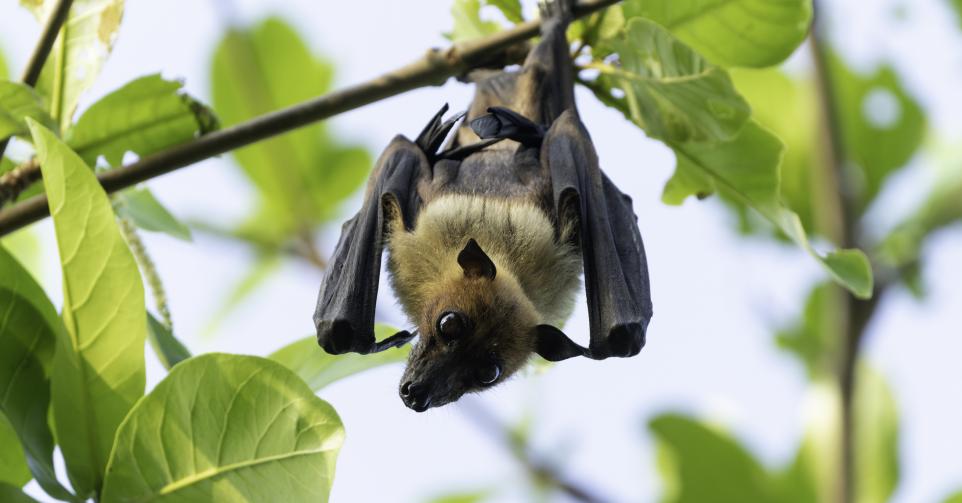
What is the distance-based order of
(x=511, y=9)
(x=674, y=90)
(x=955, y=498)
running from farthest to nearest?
(x=955, y=498)
(x=511, y=9)
(x=674, y=90)

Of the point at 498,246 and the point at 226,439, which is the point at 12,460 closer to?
the point at 226,439

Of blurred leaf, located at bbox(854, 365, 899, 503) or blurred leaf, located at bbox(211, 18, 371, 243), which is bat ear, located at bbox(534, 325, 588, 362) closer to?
blurred leaf, located at bbox(211, 18, 371, 243)

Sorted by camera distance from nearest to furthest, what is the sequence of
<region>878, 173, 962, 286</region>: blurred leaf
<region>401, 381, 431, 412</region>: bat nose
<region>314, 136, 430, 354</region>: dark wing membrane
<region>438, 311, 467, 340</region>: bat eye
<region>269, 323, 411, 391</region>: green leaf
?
<region>269, 323, 411, 391</region>: green leaf < <region>314, 136, 430, 354</region>: dark wing membrane < <region>401, 381, 431, 412</region>: bat nose < <region>438, 311, 467, 340</region>: bat eye < <region>878, 173, 962, 286</region>: blurred leaf

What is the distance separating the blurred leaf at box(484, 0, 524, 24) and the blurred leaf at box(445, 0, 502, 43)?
92 millimetres

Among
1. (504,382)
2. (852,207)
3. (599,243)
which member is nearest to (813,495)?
(852,207)

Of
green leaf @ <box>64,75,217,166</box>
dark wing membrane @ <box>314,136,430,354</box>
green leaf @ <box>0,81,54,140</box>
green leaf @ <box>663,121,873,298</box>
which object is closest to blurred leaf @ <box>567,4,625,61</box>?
green leaf @ <box>663,121,873,298</box>

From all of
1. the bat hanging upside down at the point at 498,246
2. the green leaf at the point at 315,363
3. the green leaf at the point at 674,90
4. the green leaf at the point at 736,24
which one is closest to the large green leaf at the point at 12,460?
the green leaf at the point at 315,363

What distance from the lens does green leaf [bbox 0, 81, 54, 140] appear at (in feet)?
13.5

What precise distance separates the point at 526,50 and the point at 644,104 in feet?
4.40

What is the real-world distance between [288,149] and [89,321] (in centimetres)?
467

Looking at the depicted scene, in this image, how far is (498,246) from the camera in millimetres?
5371

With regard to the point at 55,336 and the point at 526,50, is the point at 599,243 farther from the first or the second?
the point at 55,336

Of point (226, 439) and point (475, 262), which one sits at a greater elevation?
point (226, 439)

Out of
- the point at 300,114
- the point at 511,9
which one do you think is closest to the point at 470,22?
the point at 511,9
